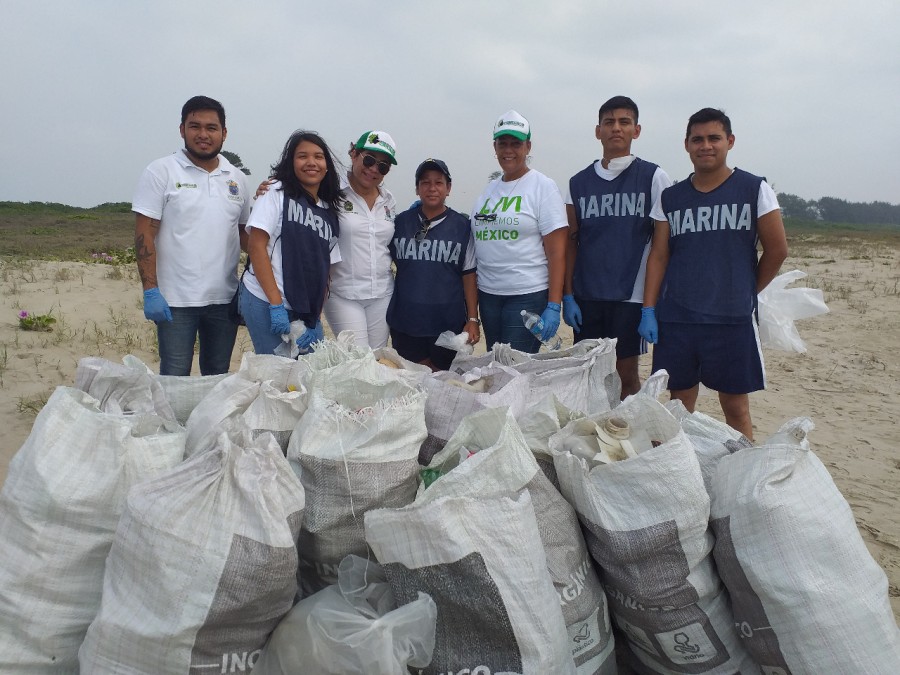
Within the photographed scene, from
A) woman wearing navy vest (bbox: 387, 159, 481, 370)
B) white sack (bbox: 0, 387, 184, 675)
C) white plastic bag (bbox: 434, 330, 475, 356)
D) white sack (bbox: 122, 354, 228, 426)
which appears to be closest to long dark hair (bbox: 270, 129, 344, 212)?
woman wearing navy vest (bbox: 387, 159, 481, 370)

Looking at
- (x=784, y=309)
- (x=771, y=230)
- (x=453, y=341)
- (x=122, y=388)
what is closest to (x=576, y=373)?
(x=453, y=341)

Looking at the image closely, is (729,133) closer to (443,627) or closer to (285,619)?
(443,627)

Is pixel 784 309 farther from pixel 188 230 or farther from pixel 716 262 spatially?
pixel 188 230

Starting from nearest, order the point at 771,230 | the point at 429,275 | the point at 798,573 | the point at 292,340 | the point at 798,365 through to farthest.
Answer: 1. the point at 798,573
2. the point at 771,230
3. the point at 292,340
4. the point at 429,275
5. the point at 798,365

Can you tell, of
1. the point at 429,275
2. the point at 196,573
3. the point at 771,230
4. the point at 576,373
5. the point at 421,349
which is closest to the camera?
the point at 196,573

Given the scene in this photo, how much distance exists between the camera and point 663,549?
5.01 feet

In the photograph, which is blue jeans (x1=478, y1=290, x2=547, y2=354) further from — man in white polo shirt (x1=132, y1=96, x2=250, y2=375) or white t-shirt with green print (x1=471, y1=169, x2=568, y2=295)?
man in white polo shirt (x1=132, y1=96, x2=250, y2=375)

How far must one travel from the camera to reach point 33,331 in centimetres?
559

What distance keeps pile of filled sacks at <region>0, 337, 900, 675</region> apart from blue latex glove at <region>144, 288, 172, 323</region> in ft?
3.74

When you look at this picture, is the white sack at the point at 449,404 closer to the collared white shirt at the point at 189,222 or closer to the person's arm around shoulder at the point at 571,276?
the person's arm around shoulder at the point at 571,276

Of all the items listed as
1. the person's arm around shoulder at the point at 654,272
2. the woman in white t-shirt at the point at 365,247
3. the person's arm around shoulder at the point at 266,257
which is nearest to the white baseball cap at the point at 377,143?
the woman in white t-shirt at the point at 365,247

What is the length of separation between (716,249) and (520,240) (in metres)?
0.96

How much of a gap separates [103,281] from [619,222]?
7825 millimetres

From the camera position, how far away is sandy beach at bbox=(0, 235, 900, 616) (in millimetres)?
3152
